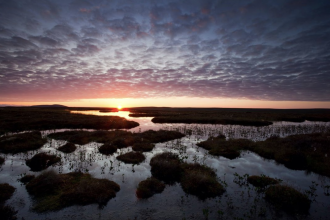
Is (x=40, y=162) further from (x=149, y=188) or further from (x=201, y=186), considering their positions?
(x=201, y=186)

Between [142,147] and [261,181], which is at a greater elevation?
[142,147]

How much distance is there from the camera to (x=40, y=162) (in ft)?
50.4

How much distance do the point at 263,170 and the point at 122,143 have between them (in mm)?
15934

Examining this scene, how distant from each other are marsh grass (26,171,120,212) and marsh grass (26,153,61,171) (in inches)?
155

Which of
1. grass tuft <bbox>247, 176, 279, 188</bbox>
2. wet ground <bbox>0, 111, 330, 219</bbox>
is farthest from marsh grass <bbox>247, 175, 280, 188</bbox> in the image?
wet ground <bbox>0, 111, 330, 219</bbox>

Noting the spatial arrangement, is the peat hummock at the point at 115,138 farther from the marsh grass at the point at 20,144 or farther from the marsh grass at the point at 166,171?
the marsh grass at the point at 166,171

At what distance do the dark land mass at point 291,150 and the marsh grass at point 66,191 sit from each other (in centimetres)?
1260

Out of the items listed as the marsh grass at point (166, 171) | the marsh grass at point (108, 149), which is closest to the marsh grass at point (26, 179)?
the marsh grass at point (108, 149)

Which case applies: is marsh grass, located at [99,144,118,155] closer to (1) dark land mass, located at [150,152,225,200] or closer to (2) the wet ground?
(2) the wet ground

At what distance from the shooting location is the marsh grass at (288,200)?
927 centimetres

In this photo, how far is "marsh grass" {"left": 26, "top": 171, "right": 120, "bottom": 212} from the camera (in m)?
9.57

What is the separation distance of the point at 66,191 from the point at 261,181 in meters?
13.2

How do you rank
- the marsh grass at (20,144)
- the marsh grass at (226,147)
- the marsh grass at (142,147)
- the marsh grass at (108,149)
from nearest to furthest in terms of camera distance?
the marsh grass at (226,147), the marsh grass at (108,149), the marsh grass at (20,144), the marsh grass at (142,147)

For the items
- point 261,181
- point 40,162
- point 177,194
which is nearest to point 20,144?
point 40,162
